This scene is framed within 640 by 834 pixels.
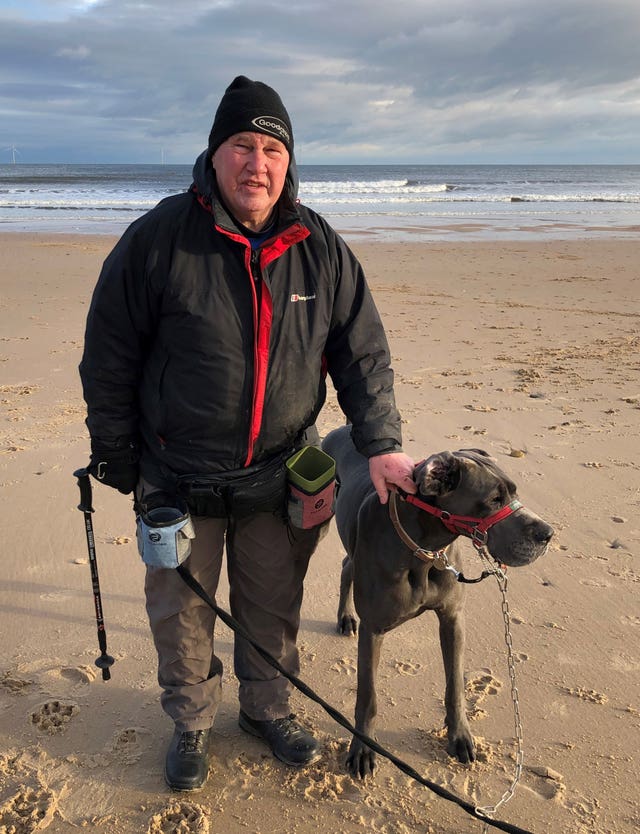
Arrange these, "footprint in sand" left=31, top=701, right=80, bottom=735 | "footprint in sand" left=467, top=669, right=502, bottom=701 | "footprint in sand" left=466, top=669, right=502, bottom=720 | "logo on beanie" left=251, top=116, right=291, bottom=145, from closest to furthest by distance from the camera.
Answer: "logo on beanie" left=251, top=116, right=291, bottom=145
"footprint in sand" left=31, top=701, right=80, bottom=735
"footprint in sand" left=466, top=669, right=502, bottom=720
"footprint in sand" left=467, top=669, right=502, bottom=701

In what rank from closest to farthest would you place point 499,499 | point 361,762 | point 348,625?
point 499,499, point 361,762, point 348,625

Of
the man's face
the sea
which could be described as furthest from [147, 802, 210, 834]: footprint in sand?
the sea

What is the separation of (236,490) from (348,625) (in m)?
1.36

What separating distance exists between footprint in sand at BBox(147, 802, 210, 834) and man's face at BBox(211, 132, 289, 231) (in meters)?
2.21

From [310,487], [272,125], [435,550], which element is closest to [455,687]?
[435,550]

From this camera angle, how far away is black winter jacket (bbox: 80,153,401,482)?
98.7 inches

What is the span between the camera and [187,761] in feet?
9.21

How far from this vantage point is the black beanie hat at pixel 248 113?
97.9 inches

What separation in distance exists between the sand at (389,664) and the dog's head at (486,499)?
0.98 metres

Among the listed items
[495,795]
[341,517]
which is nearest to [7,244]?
[341,517]

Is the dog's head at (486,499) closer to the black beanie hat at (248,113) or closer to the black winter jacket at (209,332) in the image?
the black winter jacket at (209,332)

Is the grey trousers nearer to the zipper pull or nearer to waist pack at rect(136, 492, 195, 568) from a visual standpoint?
waist pack at rect(136, 492, 195, 568)

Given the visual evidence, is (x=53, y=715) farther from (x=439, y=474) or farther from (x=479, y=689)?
(x=439, y=474)

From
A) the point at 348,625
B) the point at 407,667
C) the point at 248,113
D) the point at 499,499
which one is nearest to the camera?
the point at 248,113
